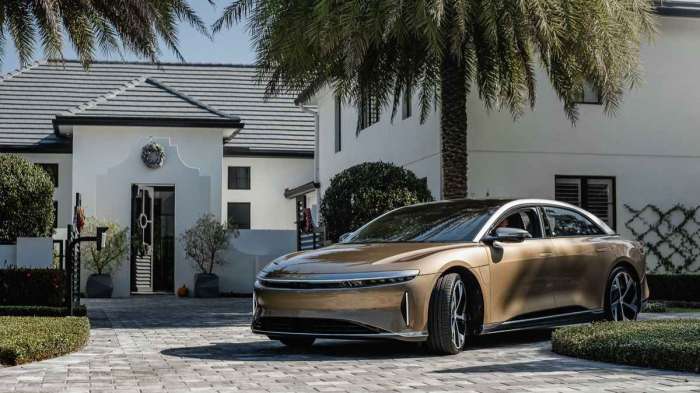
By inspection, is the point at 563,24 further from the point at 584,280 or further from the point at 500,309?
the point at 500,309

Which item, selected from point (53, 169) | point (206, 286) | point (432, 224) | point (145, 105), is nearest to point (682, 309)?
point (432, 224)

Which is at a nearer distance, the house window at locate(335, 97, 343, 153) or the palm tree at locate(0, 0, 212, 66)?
the palm tree at locate(0, 0, 212, 66)

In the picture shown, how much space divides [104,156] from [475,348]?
18727 mm

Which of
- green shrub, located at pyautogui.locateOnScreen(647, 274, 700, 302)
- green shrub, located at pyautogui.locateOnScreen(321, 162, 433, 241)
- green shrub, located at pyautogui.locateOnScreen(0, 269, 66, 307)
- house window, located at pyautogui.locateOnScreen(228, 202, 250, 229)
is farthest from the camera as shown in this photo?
house window, located at pyautogui.locateOnScreen(228, 202, 250, 229)

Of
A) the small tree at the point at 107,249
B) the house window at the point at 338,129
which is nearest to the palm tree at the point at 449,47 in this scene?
the small tree at the point at 107,249

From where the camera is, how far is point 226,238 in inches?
990

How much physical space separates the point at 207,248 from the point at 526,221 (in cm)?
1578

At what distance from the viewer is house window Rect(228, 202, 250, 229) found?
3198 centimetres

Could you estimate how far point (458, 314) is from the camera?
9078 mm

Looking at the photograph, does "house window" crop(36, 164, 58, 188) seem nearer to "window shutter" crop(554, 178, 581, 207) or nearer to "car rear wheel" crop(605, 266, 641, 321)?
"window shutter" crop(554, 178, 581, 207)

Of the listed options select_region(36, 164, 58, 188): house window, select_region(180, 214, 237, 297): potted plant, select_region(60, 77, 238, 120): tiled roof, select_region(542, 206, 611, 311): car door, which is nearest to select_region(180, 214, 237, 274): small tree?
select_region(180, 214, 237, 297): potted plant

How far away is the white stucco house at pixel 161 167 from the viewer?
2561cm

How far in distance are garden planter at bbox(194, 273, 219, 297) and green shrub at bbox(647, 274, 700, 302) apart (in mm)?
10578

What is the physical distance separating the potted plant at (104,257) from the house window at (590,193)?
34.4ft
